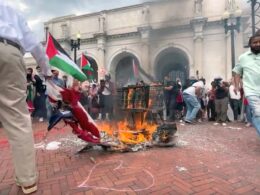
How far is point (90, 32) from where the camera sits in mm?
23672

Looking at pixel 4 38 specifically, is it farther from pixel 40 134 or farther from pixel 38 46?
pixel 40 134

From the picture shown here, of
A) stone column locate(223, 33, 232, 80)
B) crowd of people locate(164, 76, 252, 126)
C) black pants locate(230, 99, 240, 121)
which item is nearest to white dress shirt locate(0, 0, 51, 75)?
crowd of people locate(164, 76, 252, 126)

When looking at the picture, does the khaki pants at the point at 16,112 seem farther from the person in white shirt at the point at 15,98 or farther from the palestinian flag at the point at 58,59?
the palestinian flag at the point at 58,59

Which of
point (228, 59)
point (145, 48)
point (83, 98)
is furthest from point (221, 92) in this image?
point (145, 48)

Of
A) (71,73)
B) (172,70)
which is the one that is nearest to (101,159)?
(71,73)

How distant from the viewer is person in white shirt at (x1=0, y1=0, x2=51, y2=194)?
96.0 inches

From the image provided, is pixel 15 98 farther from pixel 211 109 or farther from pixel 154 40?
pixel 154 40

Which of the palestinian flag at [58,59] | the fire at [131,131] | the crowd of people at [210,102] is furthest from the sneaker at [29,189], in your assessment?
the crowd of people at [210,102]

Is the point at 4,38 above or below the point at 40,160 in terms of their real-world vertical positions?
above

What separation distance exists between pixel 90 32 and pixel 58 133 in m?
18.7

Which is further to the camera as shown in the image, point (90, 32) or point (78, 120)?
point (90, 32)

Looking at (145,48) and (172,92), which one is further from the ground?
(145,48)

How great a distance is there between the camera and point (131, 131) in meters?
5.04

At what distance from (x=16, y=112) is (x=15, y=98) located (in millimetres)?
138
